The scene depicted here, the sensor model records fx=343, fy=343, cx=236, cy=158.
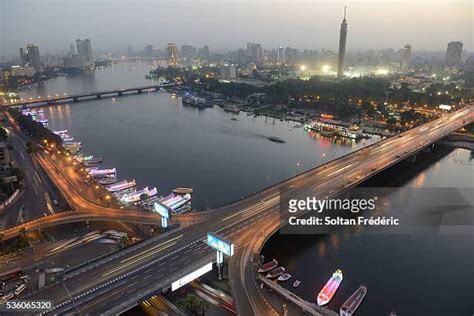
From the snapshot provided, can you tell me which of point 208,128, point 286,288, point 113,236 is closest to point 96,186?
point 113,236

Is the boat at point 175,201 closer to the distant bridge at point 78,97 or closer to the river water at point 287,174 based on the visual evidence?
the river water at point 287,174

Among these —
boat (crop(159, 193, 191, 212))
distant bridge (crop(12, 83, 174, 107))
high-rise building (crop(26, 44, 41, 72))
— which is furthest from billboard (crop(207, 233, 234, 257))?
high-rise building (crop(26, 44, 41, 72))

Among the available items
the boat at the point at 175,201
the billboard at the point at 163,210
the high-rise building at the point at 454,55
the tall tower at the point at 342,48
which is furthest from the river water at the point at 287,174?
the high-rise building at the point at 454,55

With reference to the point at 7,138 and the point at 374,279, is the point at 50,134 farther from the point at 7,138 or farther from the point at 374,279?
the point at 374,279

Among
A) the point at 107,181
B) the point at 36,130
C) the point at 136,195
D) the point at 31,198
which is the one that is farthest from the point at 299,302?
the point at 36,130

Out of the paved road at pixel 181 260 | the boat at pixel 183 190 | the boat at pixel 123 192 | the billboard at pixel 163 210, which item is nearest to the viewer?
the paved road at pixel 181 260

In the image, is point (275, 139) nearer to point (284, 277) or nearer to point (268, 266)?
point (268, 266)

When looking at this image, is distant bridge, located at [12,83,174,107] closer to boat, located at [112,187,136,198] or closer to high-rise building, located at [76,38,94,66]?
boat, located at [112,187,136,198]
